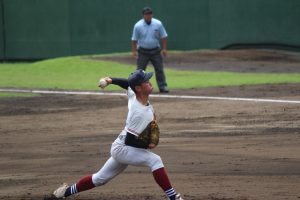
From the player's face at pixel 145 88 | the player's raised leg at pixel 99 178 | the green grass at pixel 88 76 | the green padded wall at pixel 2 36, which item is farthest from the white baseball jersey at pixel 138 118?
the green padded wall at pixel 2 36

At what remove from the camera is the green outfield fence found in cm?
3494

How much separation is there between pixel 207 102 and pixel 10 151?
23.9 feet

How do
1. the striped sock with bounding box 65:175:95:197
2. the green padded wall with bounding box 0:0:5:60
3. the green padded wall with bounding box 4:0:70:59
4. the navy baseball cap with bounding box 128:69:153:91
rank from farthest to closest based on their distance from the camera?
1. the green padded wall with bounding box 0:0:5:60
2. the green padded wall with bounding box 4:0:70:59
3. the striped sock with bounding box 65:175:95:197
4. the navy baseball cap with bounding box 128:69:153:91

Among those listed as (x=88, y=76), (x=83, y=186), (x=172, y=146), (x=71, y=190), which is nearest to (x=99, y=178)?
(x=83, y=186)

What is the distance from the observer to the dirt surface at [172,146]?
10.5m

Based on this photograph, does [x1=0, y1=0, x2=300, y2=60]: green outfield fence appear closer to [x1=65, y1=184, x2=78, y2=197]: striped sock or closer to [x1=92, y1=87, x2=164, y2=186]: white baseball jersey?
[x1=65, y1=184, x2=78, y2=197]: striped sock

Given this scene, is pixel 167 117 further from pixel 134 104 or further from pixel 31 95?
pixel 134 104

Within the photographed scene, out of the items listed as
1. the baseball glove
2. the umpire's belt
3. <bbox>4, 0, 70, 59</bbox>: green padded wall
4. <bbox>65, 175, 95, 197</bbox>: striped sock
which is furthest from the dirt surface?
<bbox>4, 0, 70, 59</bbox>: green padded wall

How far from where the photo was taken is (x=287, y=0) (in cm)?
3475

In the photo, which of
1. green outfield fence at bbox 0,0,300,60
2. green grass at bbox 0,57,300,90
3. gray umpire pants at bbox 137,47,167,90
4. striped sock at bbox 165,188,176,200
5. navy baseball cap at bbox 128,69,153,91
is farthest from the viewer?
green outfield fence at bbox 0,0,300,60

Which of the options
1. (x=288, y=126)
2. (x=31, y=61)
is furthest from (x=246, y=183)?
(x=31, y=61)

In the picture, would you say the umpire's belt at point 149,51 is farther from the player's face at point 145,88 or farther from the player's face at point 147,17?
the player's face at point 145,88

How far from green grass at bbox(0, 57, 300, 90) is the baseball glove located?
50.5ft

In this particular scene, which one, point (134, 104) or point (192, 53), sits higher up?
point (134, 104)
